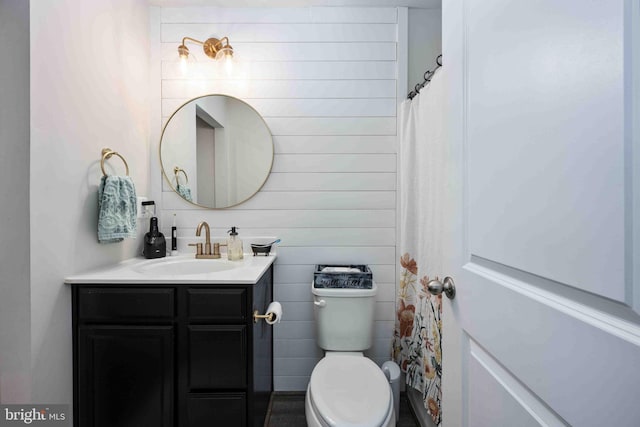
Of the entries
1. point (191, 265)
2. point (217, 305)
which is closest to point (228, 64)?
point (191, 265)

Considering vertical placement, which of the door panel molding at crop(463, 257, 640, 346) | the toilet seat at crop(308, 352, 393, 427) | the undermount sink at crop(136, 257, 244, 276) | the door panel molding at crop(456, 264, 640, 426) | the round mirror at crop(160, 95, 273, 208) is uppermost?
the round mirror at crop(160, 95, 273, 208)

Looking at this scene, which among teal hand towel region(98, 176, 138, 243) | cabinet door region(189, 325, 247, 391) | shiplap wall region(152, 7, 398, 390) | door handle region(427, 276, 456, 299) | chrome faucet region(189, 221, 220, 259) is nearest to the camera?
door handle region(427, 276, 456, 299)

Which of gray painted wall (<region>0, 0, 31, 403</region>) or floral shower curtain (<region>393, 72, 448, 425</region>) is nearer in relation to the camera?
gray painted wall (<region>0, 0, 31, 403</region>)

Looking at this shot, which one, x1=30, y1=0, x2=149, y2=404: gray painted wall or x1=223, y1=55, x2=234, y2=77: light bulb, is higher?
x1=223, y1=55, x2=234, y2=77: light bulb

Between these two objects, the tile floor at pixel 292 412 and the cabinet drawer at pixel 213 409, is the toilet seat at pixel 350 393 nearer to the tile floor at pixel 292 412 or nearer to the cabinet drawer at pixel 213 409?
the cabinet drawer at pixel 213 409

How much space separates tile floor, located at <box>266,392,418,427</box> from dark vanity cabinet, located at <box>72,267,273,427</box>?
0.52 metres

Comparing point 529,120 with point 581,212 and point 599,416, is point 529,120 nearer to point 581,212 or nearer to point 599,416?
point 581,212

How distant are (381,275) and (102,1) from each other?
2045 mm

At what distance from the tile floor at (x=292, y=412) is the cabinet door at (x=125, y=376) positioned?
0.66 metres

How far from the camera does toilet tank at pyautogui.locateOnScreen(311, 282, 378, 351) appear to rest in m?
1.66

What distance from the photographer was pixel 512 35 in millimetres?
568

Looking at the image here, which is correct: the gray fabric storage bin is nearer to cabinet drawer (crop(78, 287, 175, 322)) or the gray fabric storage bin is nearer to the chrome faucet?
the chrome faucet

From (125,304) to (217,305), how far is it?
1.24ft

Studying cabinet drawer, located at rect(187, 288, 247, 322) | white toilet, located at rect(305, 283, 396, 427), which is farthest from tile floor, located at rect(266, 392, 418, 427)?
cabinet drawer, located at rect(187, 288, 247, 322)
